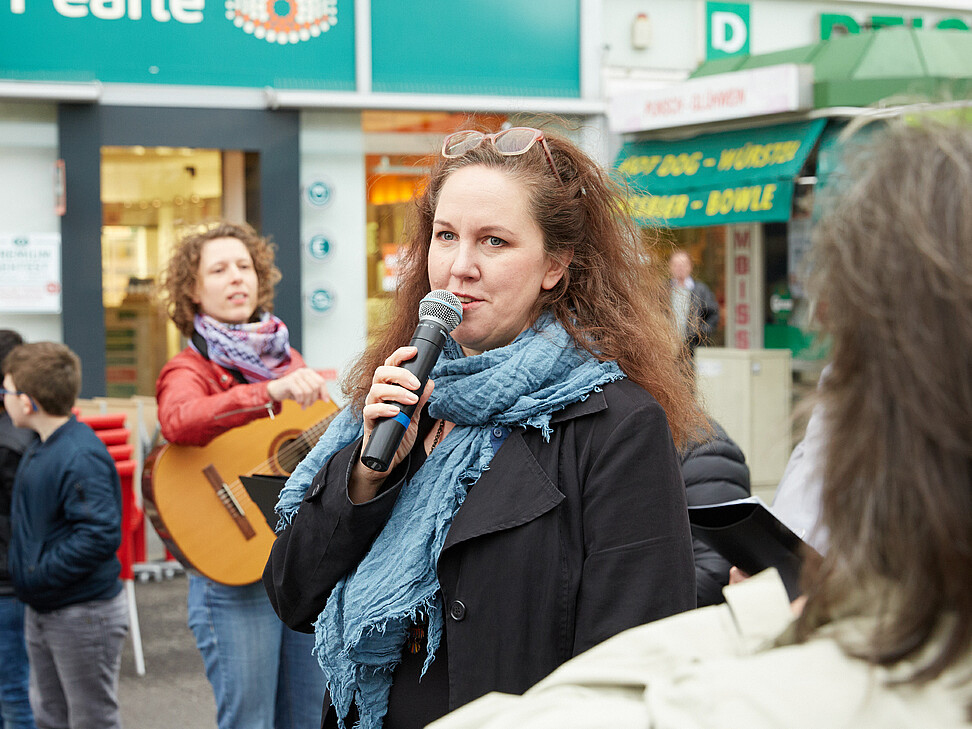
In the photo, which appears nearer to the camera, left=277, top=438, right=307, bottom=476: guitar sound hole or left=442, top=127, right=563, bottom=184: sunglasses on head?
left=442, top=127, right=563, bottom=184: sunglasses on head

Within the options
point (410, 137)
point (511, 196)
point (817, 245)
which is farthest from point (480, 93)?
point (817, 245)

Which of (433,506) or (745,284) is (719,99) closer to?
(745,284)

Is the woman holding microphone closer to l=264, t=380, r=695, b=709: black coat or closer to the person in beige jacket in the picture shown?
l=264, t=380, r=695, b=709: black coat

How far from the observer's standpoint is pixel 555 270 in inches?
84.8

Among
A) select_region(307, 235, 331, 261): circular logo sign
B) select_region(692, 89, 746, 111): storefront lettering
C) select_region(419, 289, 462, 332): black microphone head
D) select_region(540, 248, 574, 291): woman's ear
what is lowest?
select_region(419, 289, 462, 332): black microphone head

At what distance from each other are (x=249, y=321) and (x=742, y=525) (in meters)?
2.57

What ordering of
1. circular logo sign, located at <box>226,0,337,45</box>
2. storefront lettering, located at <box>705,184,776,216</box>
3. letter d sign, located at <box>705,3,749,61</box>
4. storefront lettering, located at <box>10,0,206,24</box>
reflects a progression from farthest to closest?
letter d sign, located at <box>705,3,749,61</box>, storefront lettering, located at <box>705,184,776,216</box>, circular logo sign, located at <box>226,0,337,45</box>, storefront lettering, located at <box>10,0,206,24</box>

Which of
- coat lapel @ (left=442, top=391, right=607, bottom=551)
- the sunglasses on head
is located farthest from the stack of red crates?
coat lapel @ (left=442, top=391, right=607, bottom=551)

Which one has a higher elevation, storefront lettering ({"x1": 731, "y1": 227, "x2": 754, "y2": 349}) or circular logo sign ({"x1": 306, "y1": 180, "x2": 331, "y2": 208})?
circular logo sign ({"x1": 306, "y1": 180, "x2": 331, "y2": 208})

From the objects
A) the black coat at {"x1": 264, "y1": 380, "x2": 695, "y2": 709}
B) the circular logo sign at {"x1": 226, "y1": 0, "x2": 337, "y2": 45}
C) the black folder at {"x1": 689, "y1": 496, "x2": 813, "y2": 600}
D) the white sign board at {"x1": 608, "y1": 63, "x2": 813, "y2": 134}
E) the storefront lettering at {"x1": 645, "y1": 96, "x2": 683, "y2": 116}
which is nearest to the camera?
the black coat at {"x1": 264, "y1": 380, "x2": 695, "y2": 709}

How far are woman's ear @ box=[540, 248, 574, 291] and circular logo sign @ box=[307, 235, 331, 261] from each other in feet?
22.3

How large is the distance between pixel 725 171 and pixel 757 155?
316mm

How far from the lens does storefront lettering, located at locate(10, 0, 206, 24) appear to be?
803 cm

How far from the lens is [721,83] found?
9.03 m
